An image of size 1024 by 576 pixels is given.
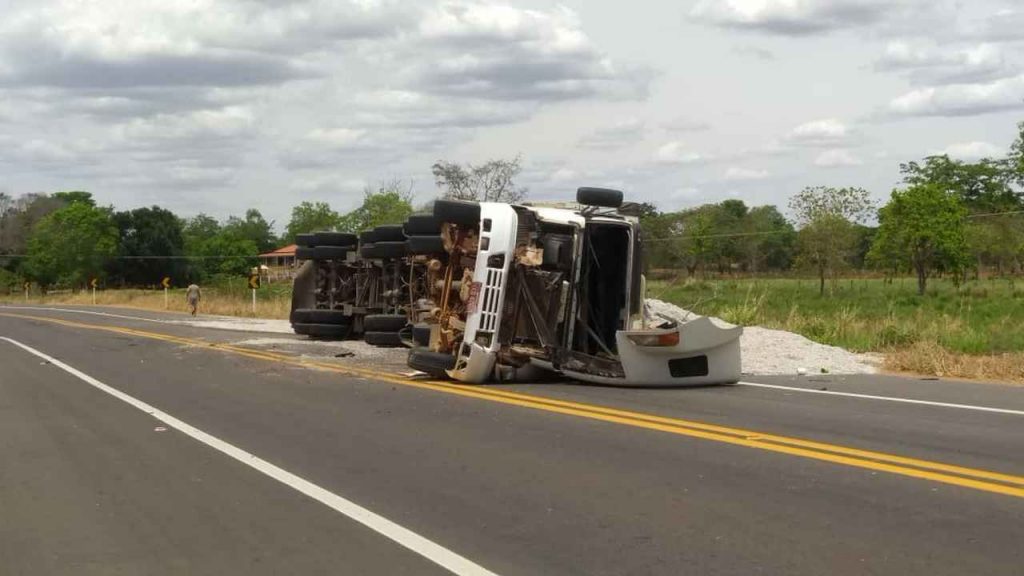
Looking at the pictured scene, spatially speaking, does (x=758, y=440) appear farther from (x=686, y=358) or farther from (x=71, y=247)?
(x=71, y=247)

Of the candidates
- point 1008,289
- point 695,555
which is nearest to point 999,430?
point 695,555

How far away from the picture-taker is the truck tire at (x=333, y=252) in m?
23.9

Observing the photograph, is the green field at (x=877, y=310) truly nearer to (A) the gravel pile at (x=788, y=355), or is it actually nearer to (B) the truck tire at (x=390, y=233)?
(A) the gravel pile at (x=788, y=355)

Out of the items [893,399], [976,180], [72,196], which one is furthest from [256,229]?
[893,399]

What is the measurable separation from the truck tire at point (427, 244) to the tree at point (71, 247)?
3426 inches

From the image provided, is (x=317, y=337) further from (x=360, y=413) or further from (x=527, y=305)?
(x=360, y=413)

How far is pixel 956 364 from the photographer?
16156mm

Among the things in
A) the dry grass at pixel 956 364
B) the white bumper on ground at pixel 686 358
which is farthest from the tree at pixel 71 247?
the white bumper on ground at pixel 686 358

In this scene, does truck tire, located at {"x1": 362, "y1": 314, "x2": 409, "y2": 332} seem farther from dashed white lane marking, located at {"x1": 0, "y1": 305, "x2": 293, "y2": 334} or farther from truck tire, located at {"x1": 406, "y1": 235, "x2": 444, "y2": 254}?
dashed white lane marking, located at {"x1": 0, "y1": 305, "x2": 293, "y2": 334}

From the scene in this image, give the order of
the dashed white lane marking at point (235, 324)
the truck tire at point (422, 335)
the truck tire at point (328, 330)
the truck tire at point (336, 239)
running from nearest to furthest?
1. the truck tire at point (422, 335)
2. the truck tire at point (336, 239)
3. the truck tire at point (328, 330)
4. the dashed white lane marking at point (235, 324)

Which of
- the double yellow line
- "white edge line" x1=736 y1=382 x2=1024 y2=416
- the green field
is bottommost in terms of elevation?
the double yellow line

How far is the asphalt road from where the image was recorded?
641 centimetres

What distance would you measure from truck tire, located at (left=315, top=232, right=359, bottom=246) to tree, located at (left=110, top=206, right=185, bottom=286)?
83.4 metres

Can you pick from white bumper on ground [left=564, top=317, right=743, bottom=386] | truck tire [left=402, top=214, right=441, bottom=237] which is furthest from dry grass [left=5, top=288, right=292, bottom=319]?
white bumper on ground [left=564, top=317, right=743, bottom=386]
